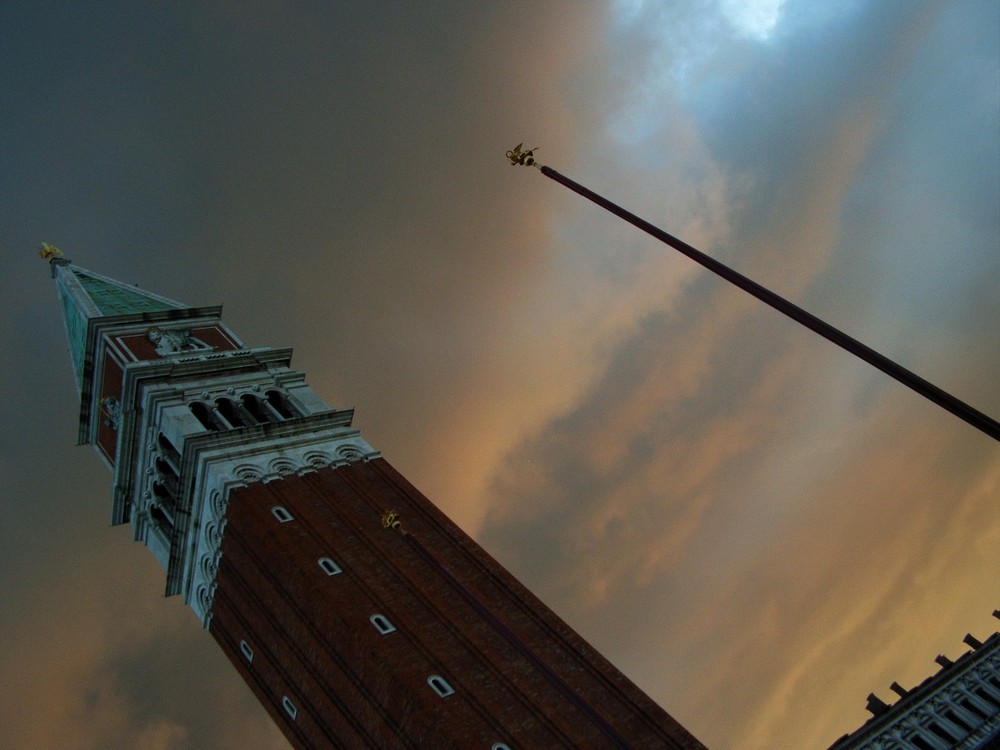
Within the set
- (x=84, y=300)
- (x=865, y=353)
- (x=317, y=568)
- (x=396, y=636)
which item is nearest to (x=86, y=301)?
(x=84, y=300)

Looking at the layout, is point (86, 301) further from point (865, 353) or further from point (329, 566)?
point (865, 353)

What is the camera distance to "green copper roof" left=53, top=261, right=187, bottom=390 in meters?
68.4

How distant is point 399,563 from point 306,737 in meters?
9.02

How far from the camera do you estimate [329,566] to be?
4531 cm

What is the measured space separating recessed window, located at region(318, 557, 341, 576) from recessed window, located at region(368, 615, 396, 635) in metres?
3.74

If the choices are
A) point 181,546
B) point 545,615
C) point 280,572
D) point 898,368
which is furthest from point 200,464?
point 898,368

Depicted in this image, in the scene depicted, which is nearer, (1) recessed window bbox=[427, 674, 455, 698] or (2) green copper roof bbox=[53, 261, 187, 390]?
(1) recessed window bbox=[427, 674, 455, 698]

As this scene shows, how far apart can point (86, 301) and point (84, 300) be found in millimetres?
363

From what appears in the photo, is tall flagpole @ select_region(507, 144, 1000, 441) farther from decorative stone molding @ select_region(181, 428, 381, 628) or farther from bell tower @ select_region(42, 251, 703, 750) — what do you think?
decorative stone molding @ select_region(181, 428, 381, 628)

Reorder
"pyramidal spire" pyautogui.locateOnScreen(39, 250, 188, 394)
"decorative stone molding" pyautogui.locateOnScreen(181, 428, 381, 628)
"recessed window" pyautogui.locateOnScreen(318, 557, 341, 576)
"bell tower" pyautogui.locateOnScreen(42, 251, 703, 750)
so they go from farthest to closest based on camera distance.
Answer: "pyramidal spire" pyautogui.locateOnScreen(39, 250, 188, 394)
"decorative stone molding" pyautogui.locateOnScreen(181, 428, 381, 628)
"recessed window" pyautogui.locateOnScreen(318, 557, 341, 576)
"bell tower" pyautogui.locateOnScreen(42, 251, 703, 750)

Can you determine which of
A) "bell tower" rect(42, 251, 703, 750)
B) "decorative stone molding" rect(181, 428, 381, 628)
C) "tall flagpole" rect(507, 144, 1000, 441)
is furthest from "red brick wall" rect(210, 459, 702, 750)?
"tall flagpole" rect(507, 144, 1000, 441)

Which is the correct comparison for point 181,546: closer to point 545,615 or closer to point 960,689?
point 545,615

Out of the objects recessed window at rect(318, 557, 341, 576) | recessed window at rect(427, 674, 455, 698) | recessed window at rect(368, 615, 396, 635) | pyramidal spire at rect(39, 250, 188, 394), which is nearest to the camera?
recessed window at rect(427, 674, 455, 698)

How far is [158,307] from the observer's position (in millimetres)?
71812
